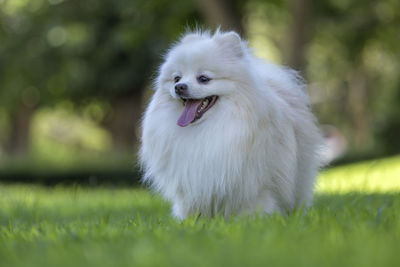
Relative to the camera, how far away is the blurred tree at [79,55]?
1614 cm

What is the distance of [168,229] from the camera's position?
3564 millimetres

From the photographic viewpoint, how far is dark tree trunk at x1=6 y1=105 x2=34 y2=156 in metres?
23.6

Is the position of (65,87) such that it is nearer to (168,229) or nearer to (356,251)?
(168,229)

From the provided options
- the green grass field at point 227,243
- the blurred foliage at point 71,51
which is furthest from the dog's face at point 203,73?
the blurred foliage at point 71,51

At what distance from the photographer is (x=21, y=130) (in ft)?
78.6

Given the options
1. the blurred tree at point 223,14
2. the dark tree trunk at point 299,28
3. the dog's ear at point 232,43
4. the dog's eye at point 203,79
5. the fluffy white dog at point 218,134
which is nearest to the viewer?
the fluffy white dog at point 218,134

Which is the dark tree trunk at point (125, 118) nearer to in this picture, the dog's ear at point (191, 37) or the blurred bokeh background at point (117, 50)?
the blurred bokeh background at point (117, 50)

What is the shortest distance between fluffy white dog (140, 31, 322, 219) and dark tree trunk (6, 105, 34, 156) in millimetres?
19778

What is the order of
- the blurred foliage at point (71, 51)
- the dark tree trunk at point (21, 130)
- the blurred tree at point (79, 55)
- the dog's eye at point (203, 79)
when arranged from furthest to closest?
the dark tree trunk at point (21, 130)
the blurred foliage at point (71, 51)
the blurred tree at point (79, 55)
the dog's eye at point (203, 79)

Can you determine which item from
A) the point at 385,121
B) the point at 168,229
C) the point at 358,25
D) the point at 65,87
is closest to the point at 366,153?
the point at 385,121

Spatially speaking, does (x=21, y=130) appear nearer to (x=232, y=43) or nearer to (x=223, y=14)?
(x=223, y=14)

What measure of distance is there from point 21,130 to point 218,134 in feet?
68.9

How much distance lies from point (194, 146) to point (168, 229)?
3.54 ft

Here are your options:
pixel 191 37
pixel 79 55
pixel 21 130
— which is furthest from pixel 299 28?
pixel 21 130
